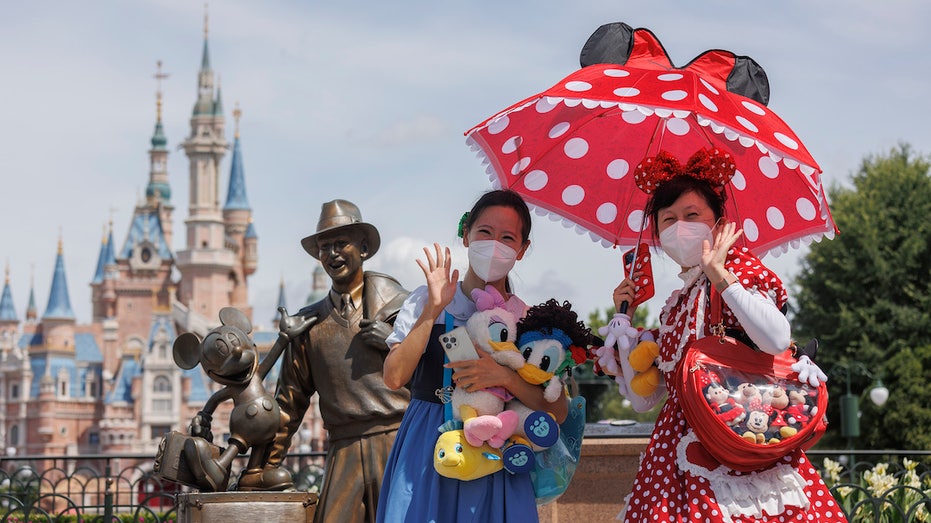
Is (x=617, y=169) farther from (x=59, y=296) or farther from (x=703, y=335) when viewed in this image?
(x=59, y=296)

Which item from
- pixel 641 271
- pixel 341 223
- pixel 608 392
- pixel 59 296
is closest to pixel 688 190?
pixel 641 271

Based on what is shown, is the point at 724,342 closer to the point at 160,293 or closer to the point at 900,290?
the point at 900,290

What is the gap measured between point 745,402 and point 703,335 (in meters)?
0.27

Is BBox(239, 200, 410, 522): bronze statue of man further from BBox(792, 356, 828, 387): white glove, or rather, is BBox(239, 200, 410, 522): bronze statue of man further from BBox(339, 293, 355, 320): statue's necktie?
BBox(792, 356, 828, 387): white glove

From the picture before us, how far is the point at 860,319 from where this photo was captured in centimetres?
2808

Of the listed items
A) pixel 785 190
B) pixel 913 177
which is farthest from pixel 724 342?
pixel 913 177

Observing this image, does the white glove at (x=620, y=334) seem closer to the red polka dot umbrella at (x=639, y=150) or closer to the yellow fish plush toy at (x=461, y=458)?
the yellow fish plush toy at (x=461, y=458)

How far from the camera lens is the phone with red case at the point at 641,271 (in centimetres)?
464

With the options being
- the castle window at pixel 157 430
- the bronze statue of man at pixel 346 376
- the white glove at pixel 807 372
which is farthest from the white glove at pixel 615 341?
the castle window at pixel 157 430

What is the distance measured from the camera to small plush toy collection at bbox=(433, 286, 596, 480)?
4.00 metres

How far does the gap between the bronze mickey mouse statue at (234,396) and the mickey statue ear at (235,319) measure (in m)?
0.02

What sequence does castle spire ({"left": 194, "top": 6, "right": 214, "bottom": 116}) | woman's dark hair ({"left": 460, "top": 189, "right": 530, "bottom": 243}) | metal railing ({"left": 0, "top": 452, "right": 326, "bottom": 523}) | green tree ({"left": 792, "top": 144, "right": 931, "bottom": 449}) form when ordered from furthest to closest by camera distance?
castle spire ({"left": 194, "top": 6, "right": 214, "bottom": 116}), green tree ({"left": 792, "top": 144, "right": 931, "bottom": 449}), metal railing ({"left": 0, "top": 452, "right": 326, "bottom": 523}), woman's dark hair ({"left": 460, "top": 189, "right": 530, "bottom": 243})

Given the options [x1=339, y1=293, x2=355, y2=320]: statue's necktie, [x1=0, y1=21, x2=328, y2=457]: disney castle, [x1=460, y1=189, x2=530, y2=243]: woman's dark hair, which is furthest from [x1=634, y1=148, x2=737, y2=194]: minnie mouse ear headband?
[x1=0, y1=21, x2=328, y2=457]: disney castle

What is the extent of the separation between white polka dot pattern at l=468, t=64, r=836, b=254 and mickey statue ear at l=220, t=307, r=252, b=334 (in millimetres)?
1566
